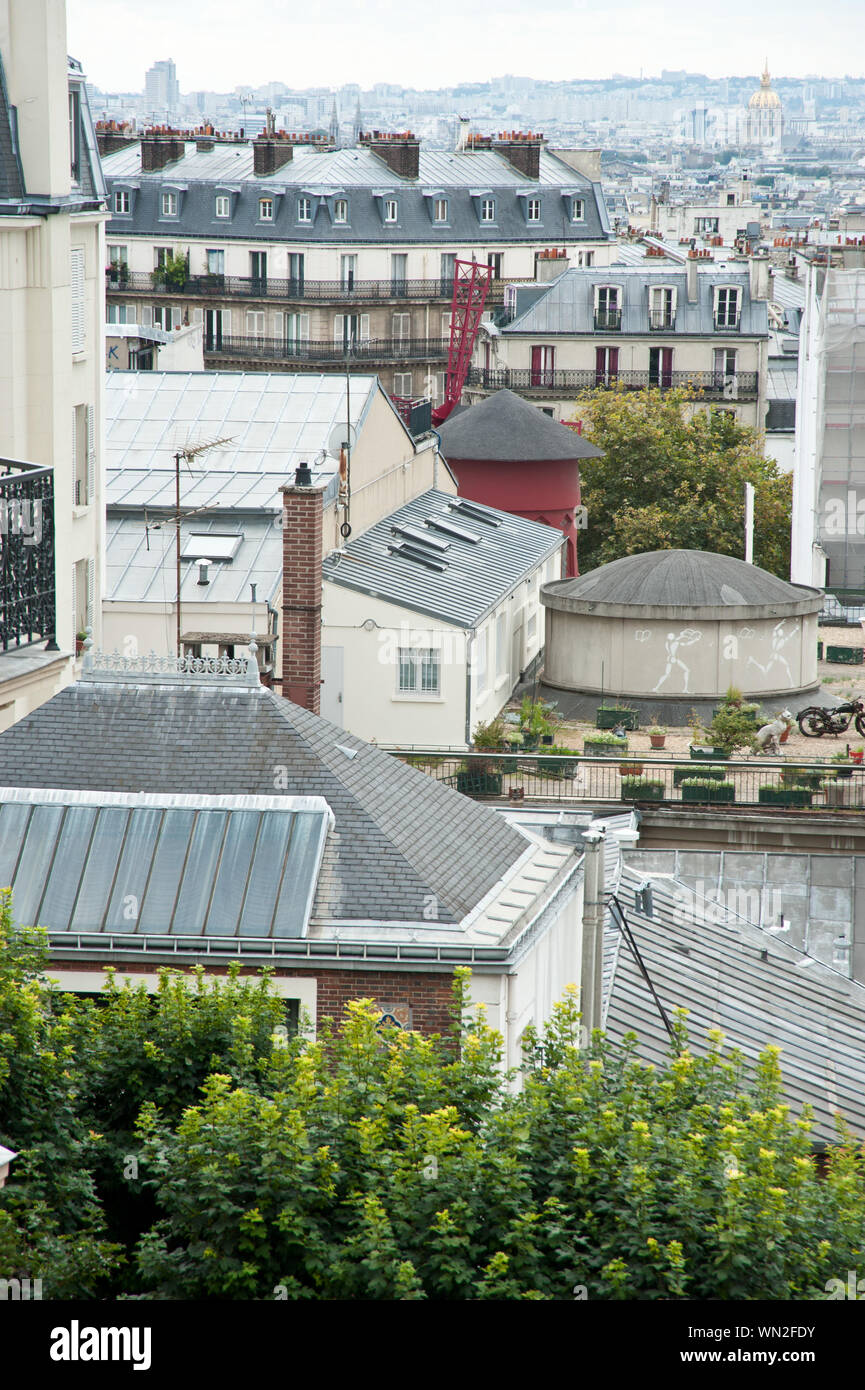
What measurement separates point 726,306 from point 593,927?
82112mm

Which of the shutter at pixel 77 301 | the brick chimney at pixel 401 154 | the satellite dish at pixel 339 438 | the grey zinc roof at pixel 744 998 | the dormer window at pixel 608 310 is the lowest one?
the grey zinc roof at pixel 744 998

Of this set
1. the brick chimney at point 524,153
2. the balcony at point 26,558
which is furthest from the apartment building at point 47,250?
the brick chimney at point 524,153

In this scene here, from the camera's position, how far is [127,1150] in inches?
738

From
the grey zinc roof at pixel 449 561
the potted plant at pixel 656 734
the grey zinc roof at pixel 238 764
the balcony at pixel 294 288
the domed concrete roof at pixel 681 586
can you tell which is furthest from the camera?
the balcony at pixel 294 288

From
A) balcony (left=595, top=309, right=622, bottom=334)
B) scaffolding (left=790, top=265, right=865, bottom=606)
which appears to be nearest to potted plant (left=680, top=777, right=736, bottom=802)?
scaffolding (left=790, top=265, right=865, bottom=606)

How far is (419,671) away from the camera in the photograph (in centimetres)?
4625

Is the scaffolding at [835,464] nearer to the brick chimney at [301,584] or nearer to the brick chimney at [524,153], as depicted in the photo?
the brick chimney at [301,584]

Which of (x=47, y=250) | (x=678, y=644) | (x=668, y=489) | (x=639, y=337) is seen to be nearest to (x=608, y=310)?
(x=639, y=337)

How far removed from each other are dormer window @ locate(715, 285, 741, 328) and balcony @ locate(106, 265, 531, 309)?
1313 cm

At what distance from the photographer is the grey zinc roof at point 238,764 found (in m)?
24.3

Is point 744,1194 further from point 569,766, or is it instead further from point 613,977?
point 569,766

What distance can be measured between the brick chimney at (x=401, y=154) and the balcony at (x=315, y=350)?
10812mm

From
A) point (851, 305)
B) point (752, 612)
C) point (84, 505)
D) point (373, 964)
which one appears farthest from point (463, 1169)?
point (851, 305)

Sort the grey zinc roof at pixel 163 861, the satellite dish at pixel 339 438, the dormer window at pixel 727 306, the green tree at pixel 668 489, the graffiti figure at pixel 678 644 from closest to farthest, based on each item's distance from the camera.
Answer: the grey zinc roof at pixel 163 861 → the satellite dish at pixel 339 438 → the graffiti figure at pixel 678 644 → the green tree at pixel 668 489 → the dormer window at pixel 727 306
